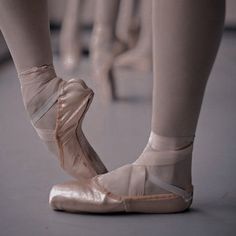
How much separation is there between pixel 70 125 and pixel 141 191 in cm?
17

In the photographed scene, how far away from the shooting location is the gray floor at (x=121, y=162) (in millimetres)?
880

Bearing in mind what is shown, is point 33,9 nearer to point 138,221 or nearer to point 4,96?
point 138,221

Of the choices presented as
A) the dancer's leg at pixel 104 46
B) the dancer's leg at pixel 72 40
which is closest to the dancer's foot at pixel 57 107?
the dancer's leg at pixel 104 46

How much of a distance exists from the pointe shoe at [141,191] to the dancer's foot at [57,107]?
7cm

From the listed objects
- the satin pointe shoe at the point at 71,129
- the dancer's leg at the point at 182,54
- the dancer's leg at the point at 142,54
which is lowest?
the dancer's leg at the point at 142,54

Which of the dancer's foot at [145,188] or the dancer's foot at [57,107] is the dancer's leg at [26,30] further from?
the dancer's foot at [145,188]

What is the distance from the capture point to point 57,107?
0.92 m

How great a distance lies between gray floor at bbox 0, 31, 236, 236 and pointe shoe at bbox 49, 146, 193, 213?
2cm

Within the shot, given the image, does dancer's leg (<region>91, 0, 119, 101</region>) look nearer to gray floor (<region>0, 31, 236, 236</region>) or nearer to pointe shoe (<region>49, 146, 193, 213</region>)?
gray floor (<region>0, 31, 236, 236</region>)

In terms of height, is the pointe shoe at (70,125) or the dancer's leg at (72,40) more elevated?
the pointe shoe at (70,125)

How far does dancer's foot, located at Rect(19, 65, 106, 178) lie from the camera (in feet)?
3.01

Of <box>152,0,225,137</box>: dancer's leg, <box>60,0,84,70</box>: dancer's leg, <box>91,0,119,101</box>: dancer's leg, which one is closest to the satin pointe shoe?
<box>152,0,225,137</box>: dancer's leg

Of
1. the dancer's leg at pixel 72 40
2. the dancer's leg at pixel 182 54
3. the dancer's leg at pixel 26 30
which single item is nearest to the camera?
the dancer's leg at pixel 182 54

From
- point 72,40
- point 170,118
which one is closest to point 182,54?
point 170,118
